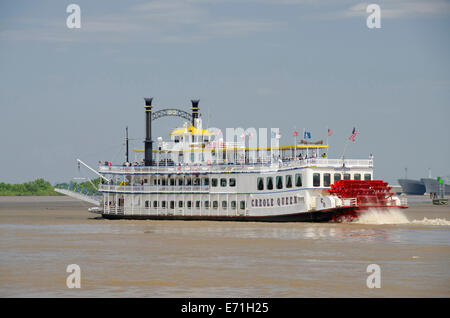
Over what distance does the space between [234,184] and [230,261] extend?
2697 centimetres

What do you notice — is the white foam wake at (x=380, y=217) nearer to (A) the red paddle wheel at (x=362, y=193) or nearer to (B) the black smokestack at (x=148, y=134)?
(A) the red paddle wheel at (x=362, y=193)

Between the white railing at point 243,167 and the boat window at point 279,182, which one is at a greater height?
the white railing at point 243,167

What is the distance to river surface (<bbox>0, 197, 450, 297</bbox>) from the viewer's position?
2355 cm

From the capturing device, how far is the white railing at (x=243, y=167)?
169ft

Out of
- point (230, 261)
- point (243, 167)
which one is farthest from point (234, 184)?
point (230, 261)

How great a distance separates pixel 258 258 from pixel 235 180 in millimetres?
25846

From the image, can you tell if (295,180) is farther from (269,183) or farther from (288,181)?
(269,183)

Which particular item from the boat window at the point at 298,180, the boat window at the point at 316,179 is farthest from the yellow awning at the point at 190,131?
the boat window at the point at 316,179

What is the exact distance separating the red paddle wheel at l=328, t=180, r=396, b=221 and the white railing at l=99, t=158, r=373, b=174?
1.86m

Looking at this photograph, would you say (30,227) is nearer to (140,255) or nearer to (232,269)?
(140,255)

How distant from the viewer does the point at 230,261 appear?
3020 centimetres

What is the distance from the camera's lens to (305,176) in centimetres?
5134

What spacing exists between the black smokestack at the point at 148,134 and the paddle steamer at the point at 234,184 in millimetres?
80
